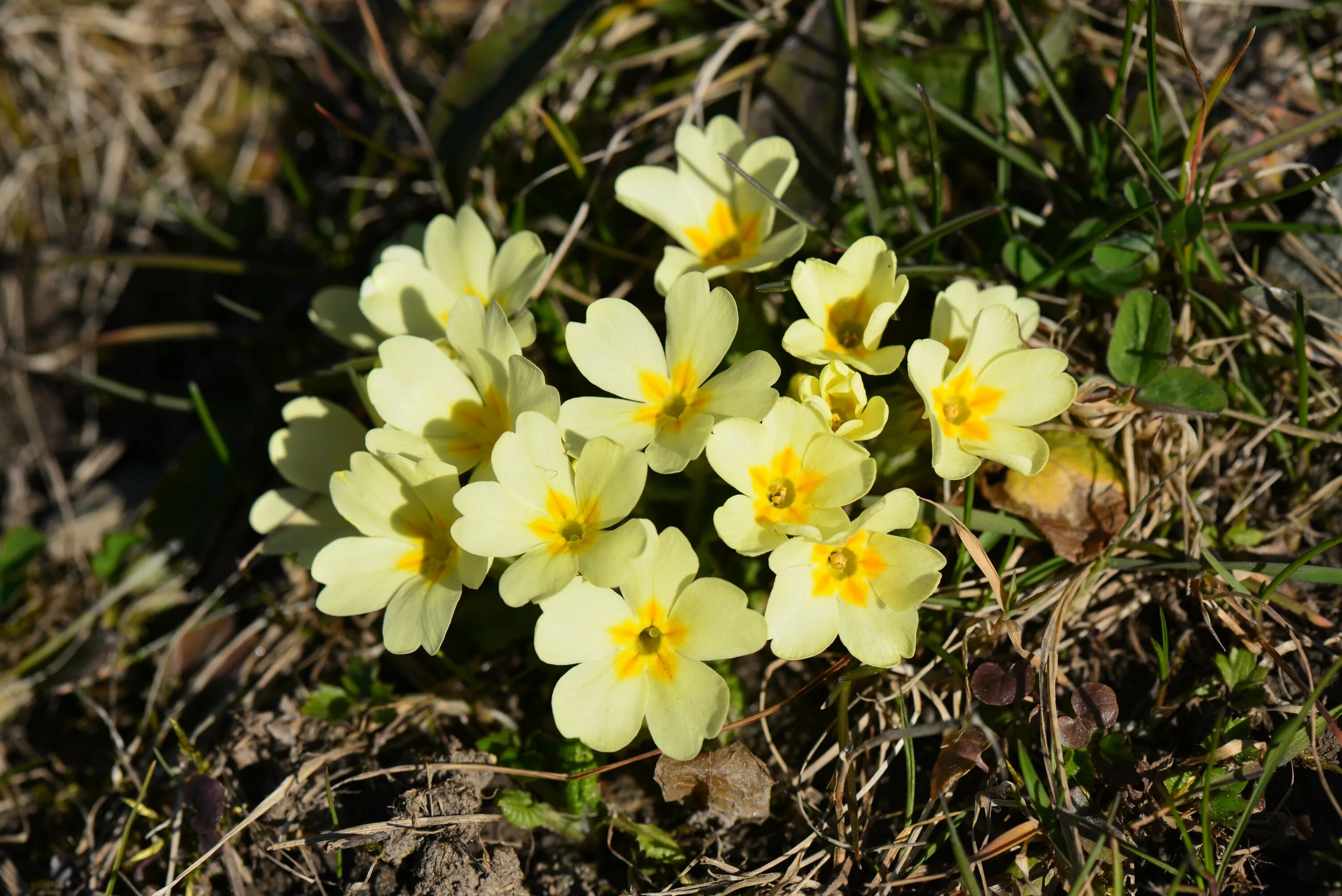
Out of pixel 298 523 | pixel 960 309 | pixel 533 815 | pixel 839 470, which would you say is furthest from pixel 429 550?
pixel 960 309

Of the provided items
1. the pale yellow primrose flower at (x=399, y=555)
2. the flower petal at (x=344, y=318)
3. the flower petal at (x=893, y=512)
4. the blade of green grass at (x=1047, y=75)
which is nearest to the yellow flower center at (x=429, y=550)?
the pale yellow primrose flower at (x=399, y=555)

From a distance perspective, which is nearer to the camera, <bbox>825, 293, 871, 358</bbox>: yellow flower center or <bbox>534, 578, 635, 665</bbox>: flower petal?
<bbox>534, 578, 635, 665</bbox>: flower petal

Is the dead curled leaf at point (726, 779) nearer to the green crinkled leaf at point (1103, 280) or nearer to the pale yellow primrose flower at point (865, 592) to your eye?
the pale yellow primrose flower at point (865, 592)

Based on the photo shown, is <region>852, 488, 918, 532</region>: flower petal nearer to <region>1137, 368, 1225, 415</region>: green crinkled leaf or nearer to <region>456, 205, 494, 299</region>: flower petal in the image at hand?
<region>1137, 368, 1225, 415</region>: green crinkled leaf

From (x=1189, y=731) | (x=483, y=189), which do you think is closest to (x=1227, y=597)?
(x=1189, y=731)

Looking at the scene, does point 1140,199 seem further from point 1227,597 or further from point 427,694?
point 427,694

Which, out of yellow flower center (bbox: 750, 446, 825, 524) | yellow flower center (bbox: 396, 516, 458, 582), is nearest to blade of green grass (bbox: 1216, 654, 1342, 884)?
yellow flower center (bbox: 750, 446, 825, 524)
